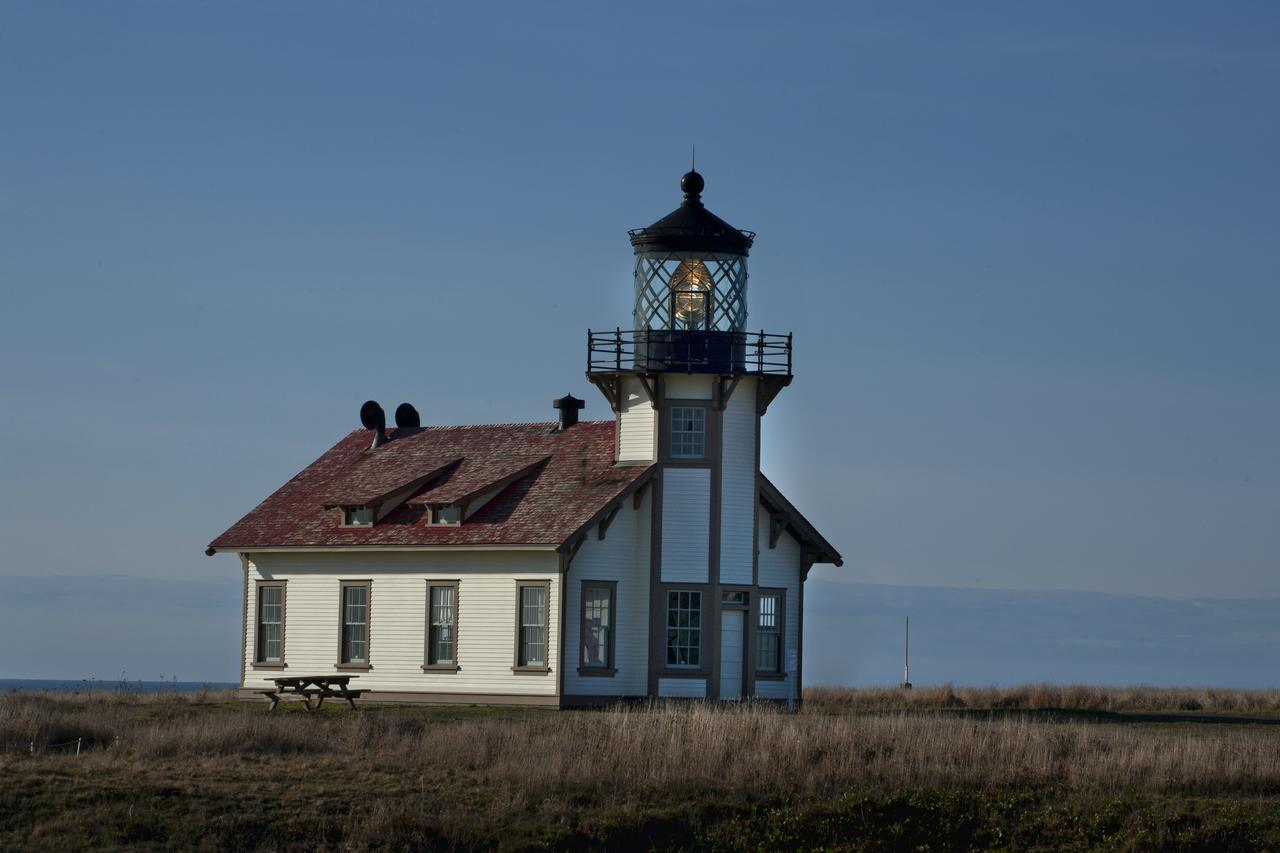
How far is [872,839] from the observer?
2328 centimetres

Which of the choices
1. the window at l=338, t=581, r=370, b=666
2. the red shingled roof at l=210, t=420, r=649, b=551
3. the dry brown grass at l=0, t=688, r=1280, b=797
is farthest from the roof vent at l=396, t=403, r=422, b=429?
the dry brown grass at l=0, t=688, r=1280, b=797

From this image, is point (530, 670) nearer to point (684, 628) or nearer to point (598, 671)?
point (598, 671)

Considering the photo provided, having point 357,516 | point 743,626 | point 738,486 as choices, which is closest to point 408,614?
point 357,516

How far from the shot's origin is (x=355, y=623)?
3900 cm

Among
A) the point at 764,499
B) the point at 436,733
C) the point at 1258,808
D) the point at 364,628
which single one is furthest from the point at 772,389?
the point at 1258,808

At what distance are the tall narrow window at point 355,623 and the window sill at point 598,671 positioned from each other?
4.89m

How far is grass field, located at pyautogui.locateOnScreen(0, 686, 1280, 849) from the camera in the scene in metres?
22.2

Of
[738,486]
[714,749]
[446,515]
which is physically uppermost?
[738,486]

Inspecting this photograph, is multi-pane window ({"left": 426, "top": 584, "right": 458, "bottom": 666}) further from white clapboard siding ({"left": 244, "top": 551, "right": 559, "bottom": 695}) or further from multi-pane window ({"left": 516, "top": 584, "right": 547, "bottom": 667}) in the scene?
multi-pane window ({"left": 516, "top": 584, "right": 547, "bottom": 667})

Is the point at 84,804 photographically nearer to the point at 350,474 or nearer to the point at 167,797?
the point at 167,797

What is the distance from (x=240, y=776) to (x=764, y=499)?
51.3ft

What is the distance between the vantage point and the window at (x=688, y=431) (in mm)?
36625

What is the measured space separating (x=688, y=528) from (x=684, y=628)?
172 centimetres

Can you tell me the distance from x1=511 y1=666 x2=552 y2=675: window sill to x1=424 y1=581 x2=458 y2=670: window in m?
1.46
